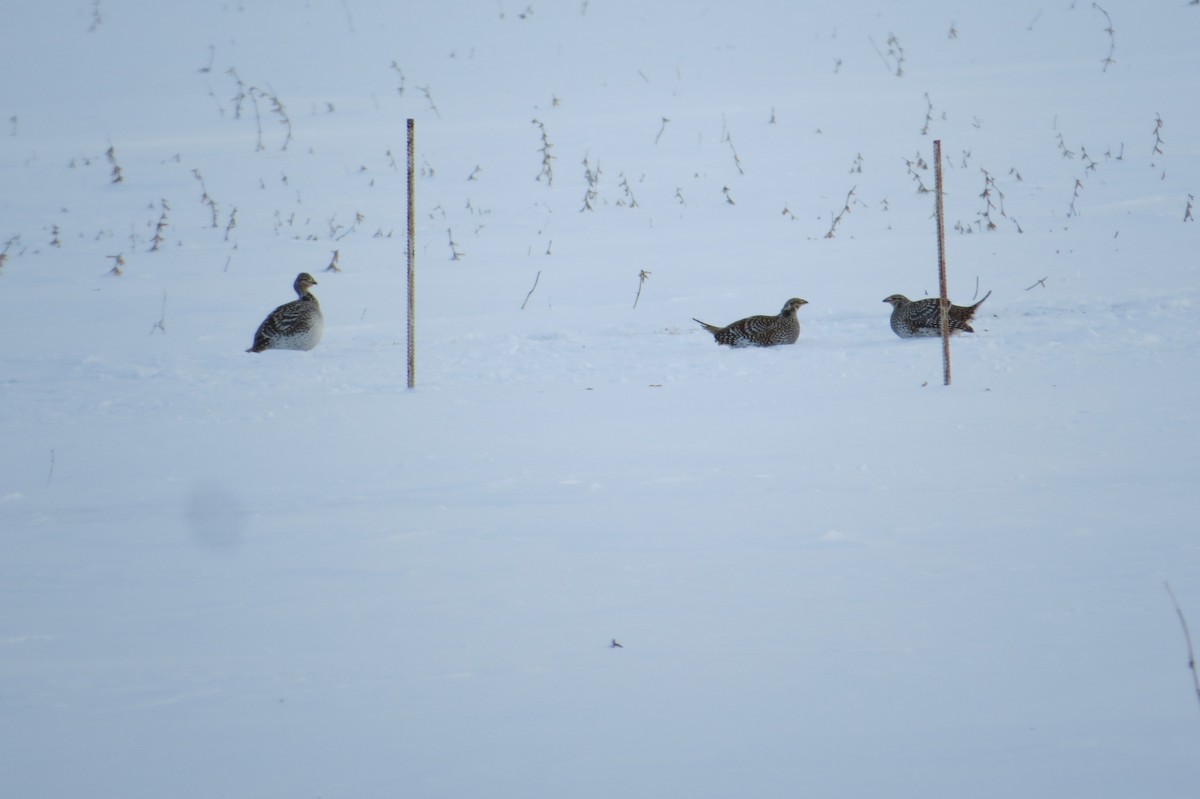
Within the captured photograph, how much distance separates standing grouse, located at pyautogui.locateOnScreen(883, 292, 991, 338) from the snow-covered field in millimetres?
370

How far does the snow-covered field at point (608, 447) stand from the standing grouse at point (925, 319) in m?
0.37

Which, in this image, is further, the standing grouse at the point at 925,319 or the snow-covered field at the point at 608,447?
the standing grouse at the point at 925,319

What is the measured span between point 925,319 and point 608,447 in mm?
4086

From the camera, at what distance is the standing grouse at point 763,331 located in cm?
1016

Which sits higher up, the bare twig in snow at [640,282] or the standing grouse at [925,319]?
the bare twig in snow at [640,282]

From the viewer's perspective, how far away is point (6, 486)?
6.44 m

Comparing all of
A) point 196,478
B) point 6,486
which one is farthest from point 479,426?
point 6,486

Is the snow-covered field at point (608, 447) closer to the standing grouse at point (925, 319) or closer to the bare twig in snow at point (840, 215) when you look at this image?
the bare twig in snow at point (840, 215)

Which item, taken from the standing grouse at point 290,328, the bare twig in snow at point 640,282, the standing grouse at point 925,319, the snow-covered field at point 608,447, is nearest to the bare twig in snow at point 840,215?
the snow-covered field at point 608,447

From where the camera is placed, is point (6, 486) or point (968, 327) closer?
point (6, 486)

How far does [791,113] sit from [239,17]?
11.2 meters

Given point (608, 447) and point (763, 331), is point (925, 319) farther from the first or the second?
point (608, 447)

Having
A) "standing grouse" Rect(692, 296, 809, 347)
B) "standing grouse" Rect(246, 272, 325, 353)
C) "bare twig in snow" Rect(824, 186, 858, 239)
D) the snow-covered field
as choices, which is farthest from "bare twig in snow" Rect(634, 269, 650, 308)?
"standing grouse" Rect(246, 272, 325, 353)

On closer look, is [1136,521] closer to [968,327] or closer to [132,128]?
[968,327]
